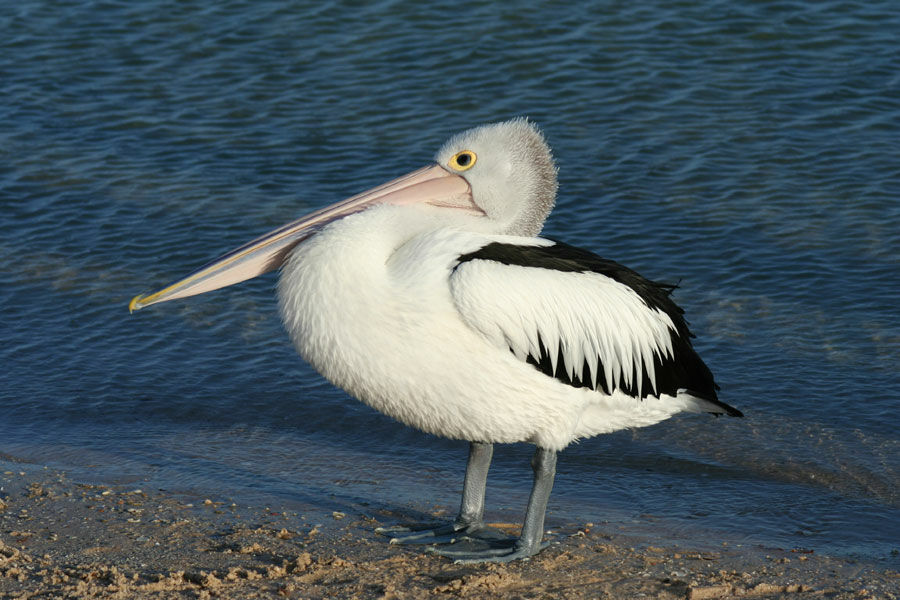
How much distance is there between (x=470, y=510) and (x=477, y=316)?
0.93 m

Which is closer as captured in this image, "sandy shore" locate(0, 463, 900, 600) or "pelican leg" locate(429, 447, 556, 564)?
"sandy shore" locate(0, 463, 900, 600)

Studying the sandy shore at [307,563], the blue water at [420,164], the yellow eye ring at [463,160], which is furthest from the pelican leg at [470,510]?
the yellow eye ring at [463,160]

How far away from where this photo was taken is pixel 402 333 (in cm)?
391

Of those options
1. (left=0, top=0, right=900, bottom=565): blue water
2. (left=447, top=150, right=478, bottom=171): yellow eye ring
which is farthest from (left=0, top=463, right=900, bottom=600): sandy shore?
(left=447, top=150, right=478, bottom=171): yellow eye ring

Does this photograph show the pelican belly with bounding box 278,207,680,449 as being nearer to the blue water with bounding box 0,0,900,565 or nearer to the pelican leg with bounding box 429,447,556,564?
the pelican leg with bounding box 429,447,556,564

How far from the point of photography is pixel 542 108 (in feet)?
28.8

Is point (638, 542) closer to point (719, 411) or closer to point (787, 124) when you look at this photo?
point (719, 411)

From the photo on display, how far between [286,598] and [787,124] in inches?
224

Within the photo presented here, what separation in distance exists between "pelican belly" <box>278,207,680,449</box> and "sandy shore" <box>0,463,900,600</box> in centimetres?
49

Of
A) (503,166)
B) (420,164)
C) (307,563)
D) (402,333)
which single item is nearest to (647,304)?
(503,166)

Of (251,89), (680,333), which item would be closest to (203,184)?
(251,89)

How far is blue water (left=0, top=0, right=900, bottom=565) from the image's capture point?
533cm

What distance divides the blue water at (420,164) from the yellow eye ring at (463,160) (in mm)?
1345

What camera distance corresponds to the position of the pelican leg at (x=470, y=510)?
4.50 metres
